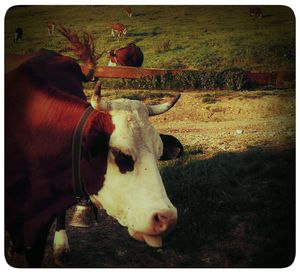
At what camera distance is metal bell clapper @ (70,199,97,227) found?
4438 millimetres

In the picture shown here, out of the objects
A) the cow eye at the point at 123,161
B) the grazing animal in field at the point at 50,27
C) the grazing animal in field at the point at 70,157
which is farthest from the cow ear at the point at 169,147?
the grazing animal in field at the point at 50,27

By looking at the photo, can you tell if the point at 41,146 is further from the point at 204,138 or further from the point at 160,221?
the point at 204,138

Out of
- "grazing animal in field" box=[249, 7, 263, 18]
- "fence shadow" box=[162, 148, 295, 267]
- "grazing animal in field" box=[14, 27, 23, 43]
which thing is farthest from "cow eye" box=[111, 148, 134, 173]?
"grazing animal in field" box=[249, 7, 263, 18]

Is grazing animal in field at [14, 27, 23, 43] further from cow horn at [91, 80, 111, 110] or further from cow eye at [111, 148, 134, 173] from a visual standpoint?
cow eye at [111, 148, 134, 173]

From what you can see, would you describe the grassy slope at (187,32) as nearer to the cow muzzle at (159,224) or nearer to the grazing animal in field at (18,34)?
the grazing animal in field at (18,34)

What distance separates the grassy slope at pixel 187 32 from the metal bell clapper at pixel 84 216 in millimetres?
1322

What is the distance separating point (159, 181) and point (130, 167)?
22 cm

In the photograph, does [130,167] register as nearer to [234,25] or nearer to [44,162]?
[44,162]

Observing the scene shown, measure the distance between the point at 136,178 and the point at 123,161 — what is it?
0.15 metres

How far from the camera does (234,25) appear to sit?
4512mm

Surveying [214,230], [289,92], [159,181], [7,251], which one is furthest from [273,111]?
[7,251]

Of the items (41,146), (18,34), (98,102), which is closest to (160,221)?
(98,102)

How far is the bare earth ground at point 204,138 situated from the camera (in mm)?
4219

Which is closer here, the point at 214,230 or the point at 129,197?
the point at 129,197
